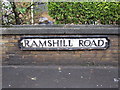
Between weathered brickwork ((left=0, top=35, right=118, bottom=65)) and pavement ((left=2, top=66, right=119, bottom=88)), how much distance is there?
0.12m

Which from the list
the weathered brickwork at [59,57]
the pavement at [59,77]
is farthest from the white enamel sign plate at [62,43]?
the pavement at [59,77]

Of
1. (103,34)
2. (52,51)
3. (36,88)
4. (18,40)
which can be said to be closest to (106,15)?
(103,34)

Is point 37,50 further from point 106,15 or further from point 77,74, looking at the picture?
point 106,15

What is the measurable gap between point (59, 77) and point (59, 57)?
588mm

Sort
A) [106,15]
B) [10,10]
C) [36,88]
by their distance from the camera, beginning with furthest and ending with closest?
[10,10], [106,15], [36,88]

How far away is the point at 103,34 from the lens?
14.4 ft

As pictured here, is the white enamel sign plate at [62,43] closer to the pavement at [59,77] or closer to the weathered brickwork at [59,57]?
the weathered brickwork at [59,57]

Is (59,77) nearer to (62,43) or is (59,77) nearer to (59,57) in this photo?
(59,57)

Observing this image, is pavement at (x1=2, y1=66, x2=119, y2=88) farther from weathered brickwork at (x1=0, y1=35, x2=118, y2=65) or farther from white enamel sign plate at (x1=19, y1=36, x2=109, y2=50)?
white enamel sign plate at (x1=19, y1=36, x2=109, y2=50)

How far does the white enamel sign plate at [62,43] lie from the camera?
441cm

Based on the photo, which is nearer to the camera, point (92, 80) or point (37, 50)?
point (92, 80)

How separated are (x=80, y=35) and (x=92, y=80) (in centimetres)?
105

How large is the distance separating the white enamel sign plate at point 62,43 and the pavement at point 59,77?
472mm

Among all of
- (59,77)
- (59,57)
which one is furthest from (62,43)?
(59,77)
